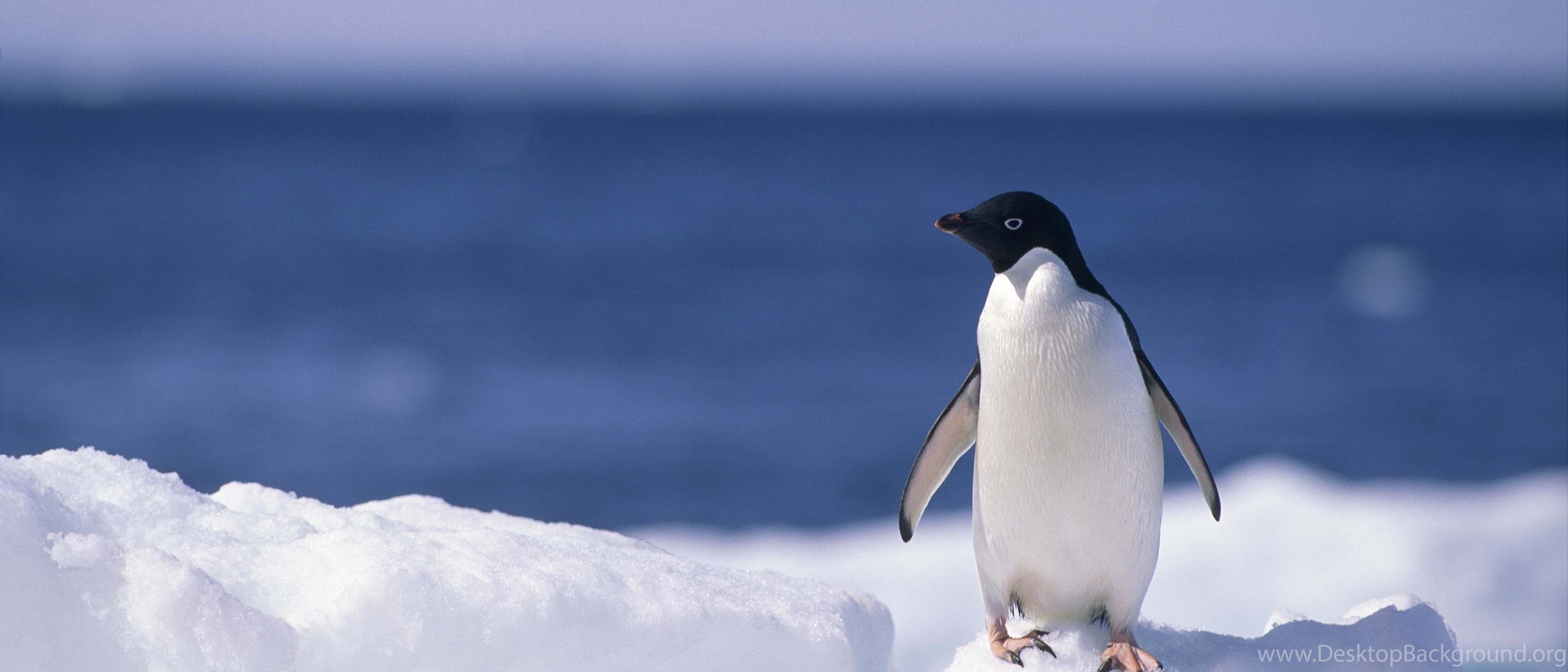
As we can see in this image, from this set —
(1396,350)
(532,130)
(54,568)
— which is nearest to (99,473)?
(54,568)

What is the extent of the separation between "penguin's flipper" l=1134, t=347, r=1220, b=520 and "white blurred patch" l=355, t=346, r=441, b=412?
14.2 meters

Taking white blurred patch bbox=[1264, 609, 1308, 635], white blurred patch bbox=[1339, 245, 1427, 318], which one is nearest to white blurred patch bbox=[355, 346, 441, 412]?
white blurred patch bbox=[1264, 609, 1308, 635]

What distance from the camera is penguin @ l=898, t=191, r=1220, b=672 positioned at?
9.36 ft

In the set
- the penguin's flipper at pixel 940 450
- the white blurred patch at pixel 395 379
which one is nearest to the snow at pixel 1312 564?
the penguin's flipper at pixel 940 450

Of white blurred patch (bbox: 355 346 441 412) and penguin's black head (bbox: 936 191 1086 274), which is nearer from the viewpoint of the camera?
penguin's black head (bbox: 936 191 1086 274)

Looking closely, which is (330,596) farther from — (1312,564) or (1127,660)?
(1312,564)

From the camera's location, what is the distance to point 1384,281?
3002 centimetres

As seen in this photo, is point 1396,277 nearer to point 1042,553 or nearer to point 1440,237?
point 1440,237

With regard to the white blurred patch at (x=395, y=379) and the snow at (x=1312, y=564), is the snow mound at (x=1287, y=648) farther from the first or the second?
the white blurred patch at (x=395, y=379)

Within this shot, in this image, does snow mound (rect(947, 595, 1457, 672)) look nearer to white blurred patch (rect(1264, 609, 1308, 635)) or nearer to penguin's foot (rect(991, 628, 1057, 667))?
penguin's foot (rect(991, 628, 1057, 667))

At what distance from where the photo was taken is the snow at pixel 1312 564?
18.8 feet

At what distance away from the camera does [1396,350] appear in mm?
20984

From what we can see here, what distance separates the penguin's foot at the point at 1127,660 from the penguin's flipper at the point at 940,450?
62cm

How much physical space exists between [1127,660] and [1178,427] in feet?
1.97
